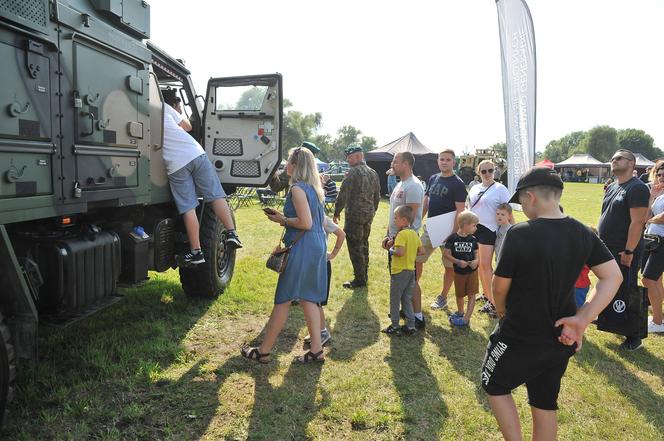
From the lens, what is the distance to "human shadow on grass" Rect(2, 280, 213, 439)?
289 centimetres

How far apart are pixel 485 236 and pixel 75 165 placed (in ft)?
13.5

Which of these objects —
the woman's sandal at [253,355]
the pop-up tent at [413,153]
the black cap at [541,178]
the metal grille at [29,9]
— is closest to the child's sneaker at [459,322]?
the woman's sandal at [253,355]

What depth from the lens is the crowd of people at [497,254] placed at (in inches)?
84.4

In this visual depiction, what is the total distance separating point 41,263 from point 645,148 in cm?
12127

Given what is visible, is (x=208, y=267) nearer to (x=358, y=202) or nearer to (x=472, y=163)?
(x=358, y=202)

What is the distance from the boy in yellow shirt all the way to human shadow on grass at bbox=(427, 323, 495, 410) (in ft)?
1.19

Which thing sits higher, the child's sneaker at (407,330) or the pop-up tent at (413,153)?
the pop-up tent at (413,153)

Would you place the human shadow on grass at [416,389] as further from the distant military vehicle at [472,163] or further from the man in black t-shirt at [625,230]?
the distant military vehicle at [472,163]

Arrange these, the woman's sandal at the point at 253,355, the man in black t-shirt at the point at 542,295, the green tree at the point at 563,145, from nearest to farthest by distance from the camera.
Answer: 1. the man in black t-shirt at the point at 542,295
2. the woman's sandal at the point at 253,355
3. the green tree at the point at 563,145

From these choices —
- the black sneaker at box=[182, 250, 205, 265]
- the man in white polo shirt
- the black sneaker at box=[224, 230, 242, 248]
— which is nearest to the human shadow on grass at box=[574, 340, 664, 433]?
the black sneaker at box=[224, 230, 242, 248]

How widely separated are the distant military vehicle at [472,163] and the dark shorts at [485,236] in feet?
24.8

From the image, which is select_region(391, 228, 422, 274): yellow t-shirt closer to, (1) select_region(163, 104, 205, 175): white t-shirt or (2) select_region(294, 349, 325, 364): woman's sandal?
(2) select_region(294, 349, 325, 364): woman's sandal

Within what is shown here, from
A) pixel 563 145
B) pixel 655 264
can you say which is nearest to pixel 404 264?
pixel 655 264

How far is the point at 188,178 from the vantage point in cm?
423
